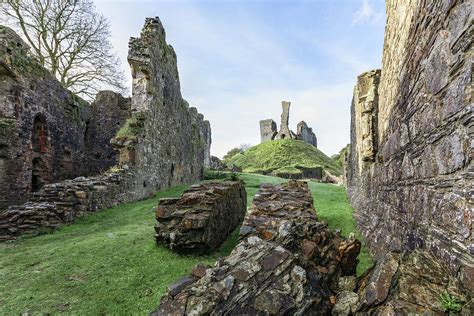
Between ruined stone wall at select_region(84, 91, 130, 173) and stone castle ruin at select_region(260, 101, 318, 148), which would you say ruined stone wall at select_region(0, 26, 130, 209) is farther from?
stone castle ruin at select_region(260, 101, 318, 148)

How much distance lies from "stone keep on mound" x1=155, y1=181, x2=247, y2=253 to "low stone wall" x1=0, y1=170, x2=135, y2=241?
12.6 feet

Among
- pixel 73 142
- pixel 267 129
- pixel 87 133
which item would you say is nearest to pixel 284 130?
pixel 267 129

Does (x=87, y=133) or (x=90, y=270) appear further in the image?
(x=87, y=133)

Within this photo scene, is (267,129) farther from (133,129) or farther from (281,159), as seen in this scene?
(133,129)

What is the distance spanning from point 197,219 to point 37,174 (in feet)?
36.8

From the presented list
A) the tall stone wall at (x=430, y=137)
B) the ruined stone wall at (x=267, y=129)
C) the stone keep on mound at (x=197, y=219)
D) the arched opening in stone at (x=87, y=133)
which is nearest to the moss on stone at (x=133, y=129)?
the stone keep on mound at (x=197, y=219)

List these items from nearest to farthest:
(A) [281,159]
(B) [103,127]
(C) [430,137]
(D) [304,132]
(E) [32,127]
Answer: (C) [430,137], (E) [32,127], (B) [103,127], (A) [281,159], (D) [304,132]

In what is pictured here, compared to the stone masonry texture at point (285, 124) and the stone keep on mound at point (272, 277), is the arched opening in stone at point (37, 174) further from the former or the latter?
the stone masonry texture at point (285, 124)

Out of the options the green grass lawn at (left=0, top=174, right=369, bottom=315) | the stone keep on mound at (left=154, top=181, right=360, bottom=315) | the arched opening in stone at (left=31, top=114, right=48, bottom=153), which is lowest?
the green grass lawn at (left=0, top=174, right=369, bottom=315)

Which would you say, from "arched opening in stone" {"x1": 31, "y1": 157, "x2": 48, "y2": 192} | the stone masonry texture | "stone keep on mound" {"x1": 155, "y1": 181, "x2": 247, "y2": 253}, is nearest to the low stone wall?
"stone keep on mound" {"x1": 155, "y1": 181, "x2": 247, "y2": 253}

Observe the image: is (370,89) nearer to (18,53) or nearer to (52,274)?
(52,274)

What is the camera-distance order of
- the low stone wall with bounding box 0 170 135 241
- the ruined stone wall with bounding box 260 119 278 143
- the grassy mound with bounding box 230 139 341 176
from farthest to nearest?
1. the ruined stone wall with bounding box 260 119 278 143
2. the grassy mound with bounding box 230 139 341 176
3. the low stone wall with bounding box 0 170 135 241

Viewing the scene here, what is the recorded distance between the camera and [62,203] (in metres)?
8.26

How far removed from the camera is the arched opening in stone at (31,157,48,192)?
12.9 m
